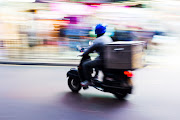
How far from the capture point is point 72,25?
10523mm

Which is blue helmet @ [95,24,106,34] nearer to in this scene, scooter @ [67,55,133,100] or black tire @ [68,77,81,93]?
scooter @ [67,55,133,100]

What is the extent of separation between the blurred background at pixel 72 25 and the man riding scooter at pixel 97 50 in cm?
404

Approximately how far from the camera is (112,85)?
459cm

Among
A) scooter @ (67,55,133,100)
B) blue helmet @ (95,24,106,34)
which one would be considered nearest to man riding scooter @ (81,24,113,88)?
blue helmet @ (95,24,106,34)

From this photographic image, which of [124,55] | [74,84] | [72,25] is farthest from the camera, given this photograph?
[72,25]

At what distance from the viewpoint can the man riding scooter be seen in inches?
180

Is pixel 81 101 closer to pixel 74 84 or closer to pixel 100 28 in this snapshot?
pixel 74 84

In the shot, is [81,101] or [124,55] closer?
[124,55]

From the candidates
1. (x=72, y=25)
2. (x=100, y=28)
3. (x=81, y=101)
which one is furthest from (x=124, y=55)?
(x=72, y=25)

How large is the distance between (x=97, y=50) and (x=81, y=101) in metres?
1.10

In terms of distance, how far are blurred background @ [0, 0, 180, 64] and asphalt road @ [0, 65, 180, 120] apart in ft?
9.01

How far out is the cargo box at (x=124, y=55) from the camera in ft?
13.5

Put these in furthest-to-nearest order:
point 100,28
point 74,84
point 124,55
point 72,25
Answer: point 72,25, point 74,84, point 100,28, point 124,55

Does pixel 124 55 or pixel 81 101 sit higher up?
pixel 124 55
